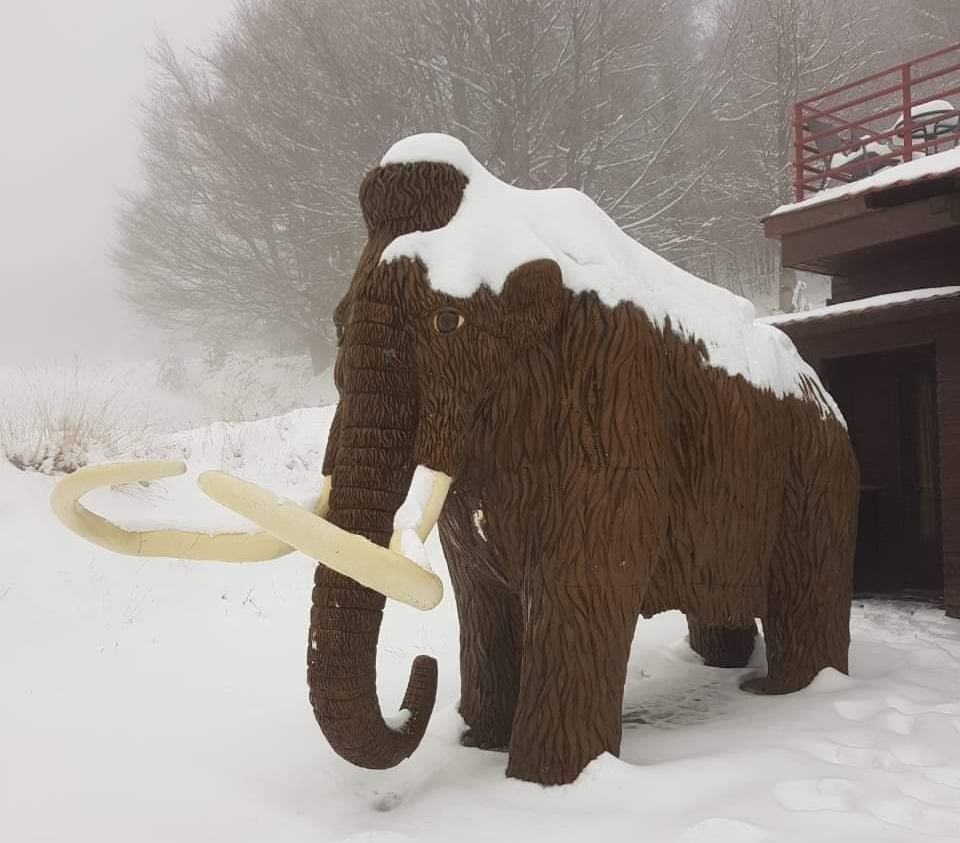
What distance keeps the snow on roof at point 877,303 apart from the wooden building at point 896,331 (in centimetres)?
1

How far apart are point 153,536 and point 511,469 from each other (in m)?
0.97

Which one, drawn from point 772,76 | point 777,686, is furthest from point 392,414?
point 772,76

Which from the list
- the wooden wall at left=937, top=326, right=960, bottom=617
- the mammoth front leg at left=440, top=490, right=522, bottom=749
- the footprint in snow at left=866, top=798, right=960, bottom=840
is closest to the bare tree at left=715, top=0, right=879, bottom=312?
the wooden wall at left=937, top=326, right=960, bottom=617

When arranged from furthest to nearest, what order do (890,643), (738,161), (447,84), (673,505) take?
(738,161)
(447,84)
(890,643)
(673,505)

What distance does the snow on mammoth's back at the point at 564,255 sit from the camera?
2203mm

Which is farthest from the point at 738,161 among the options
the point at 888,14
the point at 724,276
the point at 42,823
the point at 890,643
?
the point at 42,823

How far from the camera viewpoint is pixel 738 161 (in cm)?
1680

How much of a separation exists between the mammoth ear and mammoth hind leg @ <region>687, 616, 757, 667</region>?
206 centimetres

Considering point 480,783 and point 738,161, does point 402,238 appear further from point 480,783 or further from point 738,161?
point 738,161

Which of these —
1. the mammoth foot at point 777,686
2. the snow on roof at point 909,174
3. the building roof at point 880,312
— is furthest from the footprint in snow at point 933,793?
the snow on roof at point 909,174

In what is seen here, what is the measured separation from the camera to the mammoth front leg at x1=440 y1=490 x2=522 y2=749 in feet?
8.75

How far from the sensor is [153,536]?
80.9 inches

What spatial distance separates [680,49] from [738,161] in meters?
2.69

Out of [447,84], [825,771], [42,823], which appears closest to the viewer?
[42,823]
